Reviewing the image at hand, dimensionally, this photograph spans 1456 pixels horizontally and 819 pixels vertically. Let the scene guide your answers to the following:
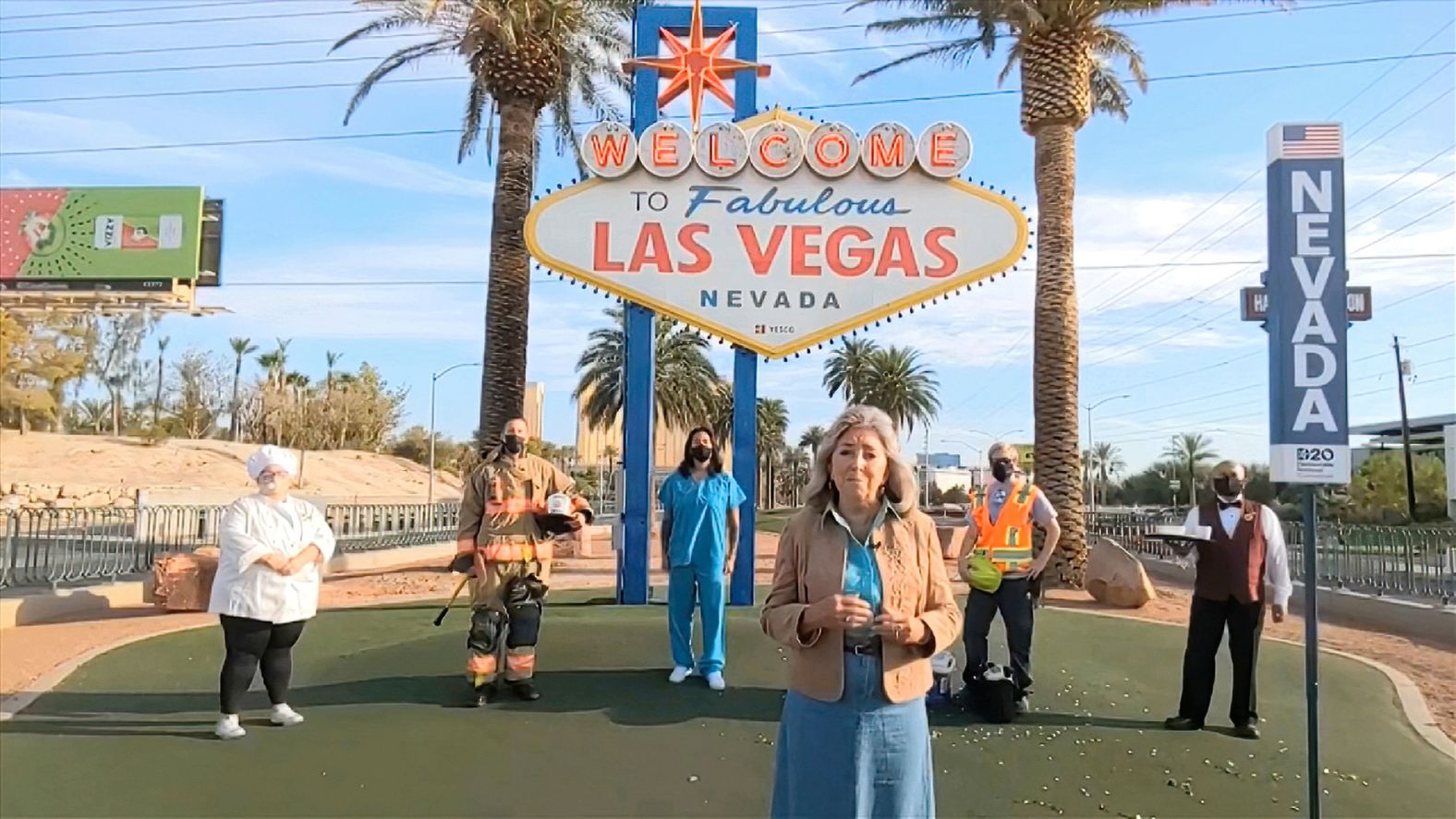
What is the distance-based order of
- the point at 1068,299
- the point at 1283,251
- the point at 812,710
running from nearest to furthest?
1. the point at 812,710
2. the point at 1283,251
3. the point at 1068,299

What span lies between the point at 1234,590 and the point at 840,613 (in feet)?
12.4

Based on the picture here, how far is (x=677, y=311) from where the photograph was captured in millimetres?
8328

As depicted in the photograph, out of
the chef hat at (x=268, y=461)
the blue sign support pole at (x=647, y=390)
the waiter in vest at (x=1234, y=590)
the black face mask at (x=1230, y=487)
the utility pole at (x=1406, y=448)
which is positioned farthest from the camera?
the utility pole at (x=1406, y=448)

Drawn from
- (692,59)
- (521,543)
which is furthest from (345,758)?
(692,59)

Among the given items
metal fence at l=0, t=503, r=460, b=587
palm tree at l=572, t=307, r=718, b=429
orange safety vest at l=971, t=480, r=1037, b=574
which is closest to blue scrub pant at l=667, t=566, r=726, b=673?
orange safety vest at l=971, t=480, r=1037, b=574

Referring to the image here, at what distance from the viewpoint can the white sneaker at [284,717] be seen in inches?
219

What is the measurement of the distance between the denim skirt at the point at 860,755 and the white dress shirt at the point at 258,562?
11.3 feet

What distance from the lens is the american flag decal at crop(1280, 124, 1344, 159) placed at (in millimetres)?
4527

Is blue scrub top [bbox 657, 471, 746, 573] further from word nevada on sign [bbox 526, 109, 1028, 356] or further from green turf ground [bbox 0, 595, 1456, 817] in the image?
word nevada on sign [bbox 526, 109, 1028, 356]

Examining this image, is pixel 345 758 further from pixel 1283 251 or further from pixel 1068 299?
pixel 1068 299

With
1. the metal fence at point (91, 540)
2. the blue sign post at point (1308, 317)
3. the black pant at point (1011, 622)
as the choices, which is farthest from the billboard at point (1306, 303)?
the metal fence at point (91, 540)

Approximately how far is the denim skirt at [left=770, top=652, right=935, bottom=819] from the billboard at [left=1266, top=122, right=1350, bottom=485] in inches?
94.6

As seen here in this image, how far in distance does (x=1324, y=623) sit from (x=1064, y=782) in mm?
8697

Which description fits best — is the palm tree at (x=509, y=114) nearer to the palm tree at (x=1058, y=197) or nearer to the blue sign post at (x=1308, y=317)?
the palm tree at (x=1058, y=197)
